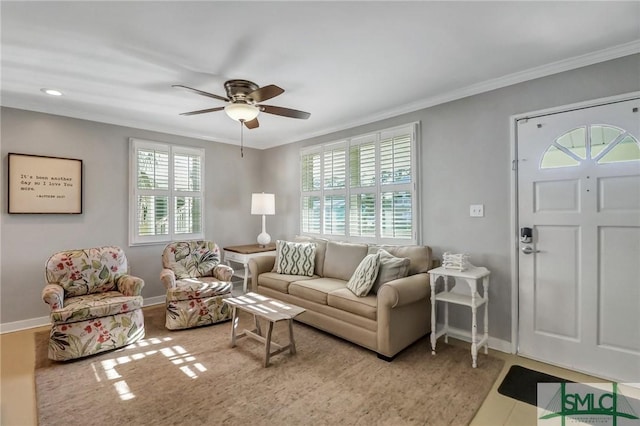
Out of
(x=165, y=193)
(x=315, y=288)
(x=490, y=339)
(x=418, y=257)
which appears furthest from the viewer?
(x=165, y=193)

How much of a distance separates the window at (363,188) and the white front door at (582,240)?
1135mm

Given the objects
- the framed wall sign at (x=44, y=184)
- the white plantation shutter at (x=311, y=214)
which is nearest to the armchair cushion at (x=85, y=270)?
the framed wall sign at (x=44, y=184)

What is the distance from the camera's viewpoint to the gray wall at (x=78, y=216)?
3.43 meters

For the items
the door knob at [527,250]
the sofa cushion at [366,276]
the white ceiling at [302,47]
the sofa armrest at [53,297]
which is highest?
the white ceiling at [302,47]

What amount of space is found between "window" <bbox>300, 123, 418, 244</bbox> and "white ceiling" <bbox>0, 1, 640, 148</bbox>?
0.59 m

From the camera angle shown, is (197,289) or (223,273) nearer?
(197,289)

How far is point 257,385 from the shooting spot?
2.34 meters

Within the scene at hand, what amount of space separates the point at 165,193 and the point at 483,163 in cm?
409

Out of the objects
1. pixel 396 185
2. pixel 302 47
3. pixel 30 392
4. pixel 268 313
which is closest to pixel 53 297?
pixel 30 392

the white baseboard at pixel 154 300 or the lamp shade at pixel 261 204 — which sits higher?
the lamp shade at pixel 261 204

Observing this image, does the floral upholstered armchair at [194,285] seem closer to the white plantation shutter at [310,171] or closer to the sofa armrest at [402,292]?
the white plantation shutter at [310,171]

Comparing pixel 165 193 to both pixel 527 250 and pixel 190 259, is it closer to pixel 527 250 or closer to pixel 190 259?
pixel 190 259

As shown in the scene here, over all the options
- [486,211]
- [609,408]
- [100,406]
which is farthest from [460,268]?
[100,406]

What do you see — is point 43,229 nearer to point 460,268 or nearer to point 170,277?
point 170,277
